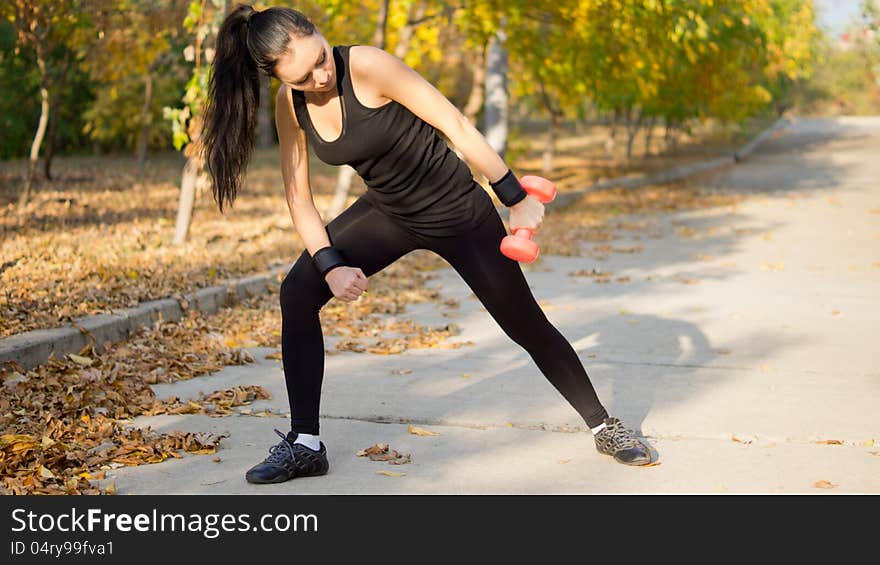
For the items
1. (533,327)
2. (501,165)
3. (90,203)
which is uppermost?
(501,165)

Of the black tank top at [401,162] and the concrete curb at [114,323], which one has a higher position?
the black tank top at [401,162]

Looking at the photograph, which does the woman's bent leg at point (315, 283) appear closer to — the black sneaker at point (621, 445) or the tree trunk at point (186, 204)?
the black sneaker at point (621, 445)

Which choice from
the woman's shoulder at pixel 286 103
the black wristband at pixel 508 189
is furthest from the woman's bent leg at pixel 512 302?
the woman's shoulder at pixel 286 103

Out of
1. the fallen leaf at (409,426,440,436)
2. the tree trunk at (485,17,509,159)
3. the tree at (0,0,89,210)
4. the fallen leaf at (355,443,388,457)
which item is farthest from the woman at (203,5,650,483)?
the tree trunk at (485,17,509,159)

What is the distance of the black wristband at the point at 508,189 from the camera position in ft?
14.3

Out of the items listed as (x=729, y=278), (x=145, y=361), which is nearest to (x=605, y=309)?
(x=729, y=278)

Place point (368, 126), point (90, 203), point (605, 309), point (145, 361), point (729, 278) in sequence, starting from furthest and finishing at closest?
point (90, 203) → point (729, 278) → point (605, 309) → point (145, 361) → point (368, 126)

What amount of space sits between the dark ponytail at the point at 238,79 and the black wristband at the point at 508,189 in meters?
0.86

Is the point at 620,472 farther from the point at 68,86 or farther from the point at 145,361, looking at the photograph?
the point at 68,86

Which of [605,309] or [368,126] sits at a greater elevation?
[368,126]

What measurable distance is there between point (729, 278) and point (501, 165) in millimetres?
6759

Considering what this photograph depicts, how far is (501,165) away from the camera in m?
4.40

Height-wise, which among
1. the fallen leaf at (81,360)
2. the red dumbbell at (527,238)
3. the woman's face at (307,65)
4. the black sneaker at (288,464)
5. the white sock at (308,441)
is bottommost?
the fallen leaf at (81,360)

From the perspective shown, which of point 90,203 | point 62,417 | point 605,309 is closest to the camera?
point 62,417
